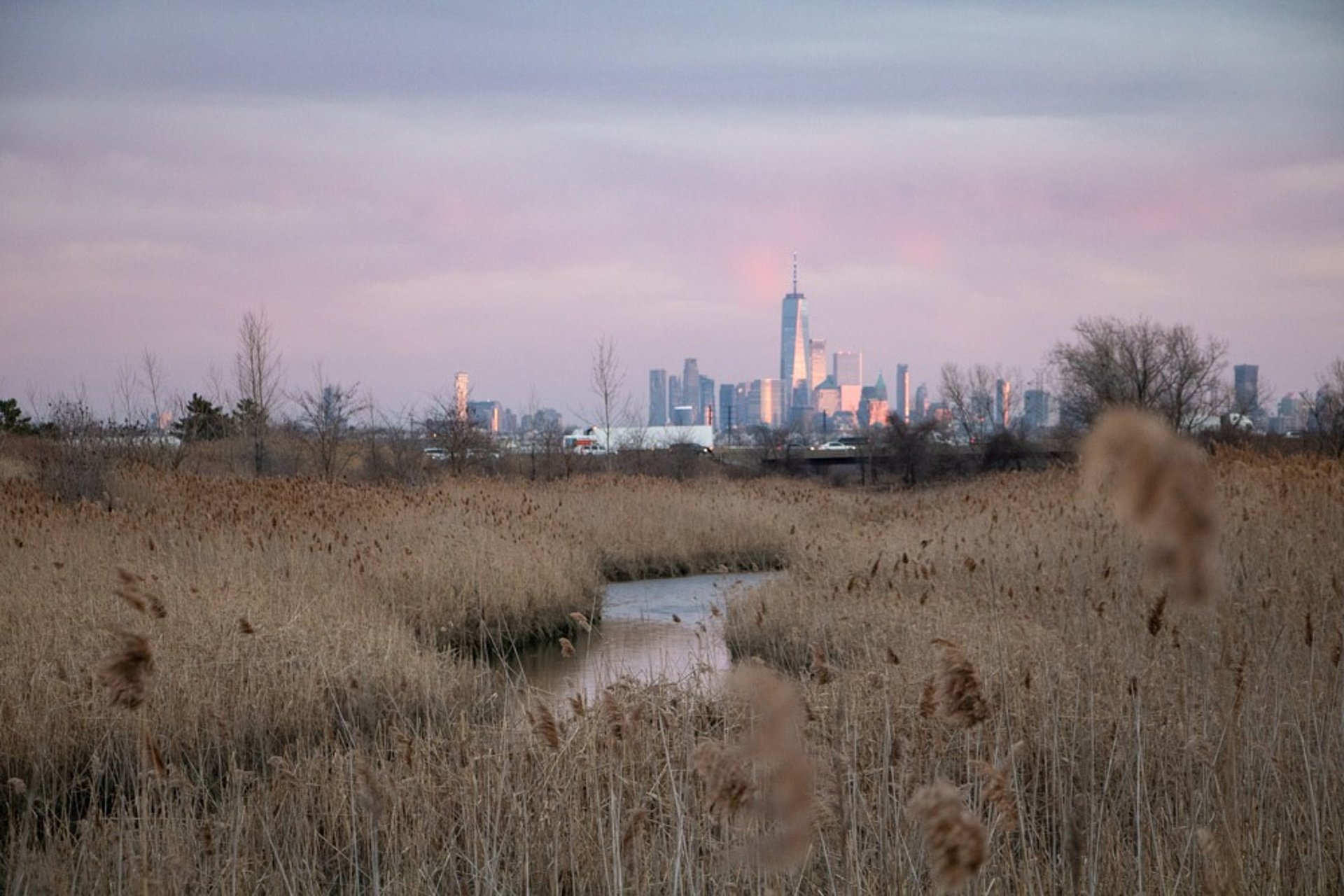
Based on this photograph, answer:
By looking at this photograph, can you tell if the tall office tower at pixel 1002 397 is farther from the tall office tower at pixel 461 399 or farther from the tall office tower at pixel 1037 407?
the tall office tower at pixel 461 399

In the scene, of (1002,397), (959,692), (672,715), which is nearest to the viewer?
(959,692)

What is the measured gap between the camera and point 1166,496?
1.07 m

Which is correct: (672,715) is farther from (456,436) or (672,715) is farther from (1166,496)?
(456,436)

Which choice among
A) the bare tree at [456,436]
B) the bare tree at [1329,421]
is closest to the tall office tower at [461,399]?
the bare tree at [456,436]

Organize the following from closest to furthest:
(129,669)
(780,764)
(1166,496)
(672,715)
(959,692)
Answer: (1166,496)
(780,764)
(129,669)
(959,692)
(672,715)

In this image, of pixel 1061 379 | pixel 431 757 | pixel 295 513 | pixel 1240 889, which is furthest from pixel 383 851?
pixel 1061 379

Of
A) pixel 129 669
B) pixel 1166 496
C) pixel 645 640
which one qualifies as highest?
pixel 1166 496

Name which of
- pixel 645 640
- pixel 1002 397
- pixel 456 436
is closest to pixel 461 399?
pixel 456 436

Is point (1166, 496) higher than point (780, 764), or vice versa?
point (1166, 496)

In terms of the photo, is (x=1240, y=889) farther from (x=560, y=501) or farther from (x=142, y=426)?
(x=142, y=426)

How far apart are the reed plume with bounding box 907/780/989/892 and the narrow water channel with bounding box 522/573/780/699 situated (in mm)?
4800

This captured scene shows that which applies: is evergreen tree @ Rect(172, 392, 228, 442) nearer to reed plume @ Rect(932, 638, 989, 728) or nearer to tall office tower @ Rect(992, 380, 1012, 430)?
reed plume @ Rect(932, 638, 989, 728)

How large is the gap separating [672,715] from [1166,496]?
464cm

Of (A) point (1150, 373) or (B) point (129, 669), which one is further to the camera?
(A) point (1150, 373)
